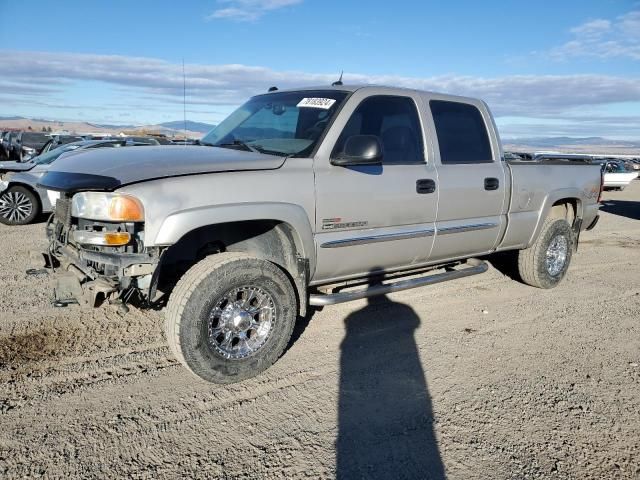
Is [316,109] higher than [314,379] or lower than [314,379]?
higher

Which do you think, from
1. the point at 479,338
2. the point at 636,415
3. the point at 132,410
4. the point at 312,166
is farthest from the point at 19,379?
the point at 636,415

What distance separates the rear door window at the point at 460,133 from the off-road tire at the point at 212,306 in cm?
199

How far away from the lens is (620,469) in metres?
2.61

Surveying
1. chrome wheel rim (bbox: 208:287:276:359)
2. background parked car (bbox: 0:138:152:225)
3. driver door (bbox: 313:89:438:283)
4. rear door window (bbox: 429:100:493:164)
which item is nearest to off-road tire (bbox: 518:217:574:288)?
rear door window (bbox: 429:100:493:164)

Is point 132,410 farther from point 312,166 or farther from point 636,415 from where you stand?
point 636,415

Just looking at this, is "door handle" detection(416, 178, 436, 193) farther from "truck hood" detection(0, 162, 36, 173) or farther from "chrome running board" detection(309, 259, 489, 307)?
"truck hood" detection(0, 162, 36, 173)

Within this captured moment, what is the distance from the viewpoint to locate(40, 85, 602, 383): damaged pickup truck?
10.1 feet

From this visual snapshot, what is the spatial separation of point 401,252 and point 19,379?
9.75ft

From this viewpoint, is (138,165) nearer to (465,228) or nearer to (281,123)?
(281,123)

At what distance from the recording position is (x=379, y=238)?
4.00m

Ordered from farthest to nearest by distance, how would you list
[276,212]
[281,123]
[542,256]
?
[542,256] → [281,123] → [276,212]

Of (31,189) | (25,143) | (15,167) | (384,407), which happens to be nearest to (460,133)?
(384,407)

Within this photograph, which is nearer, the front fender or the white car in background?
the front fender

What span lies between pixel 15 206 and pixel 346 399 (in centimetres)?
846
